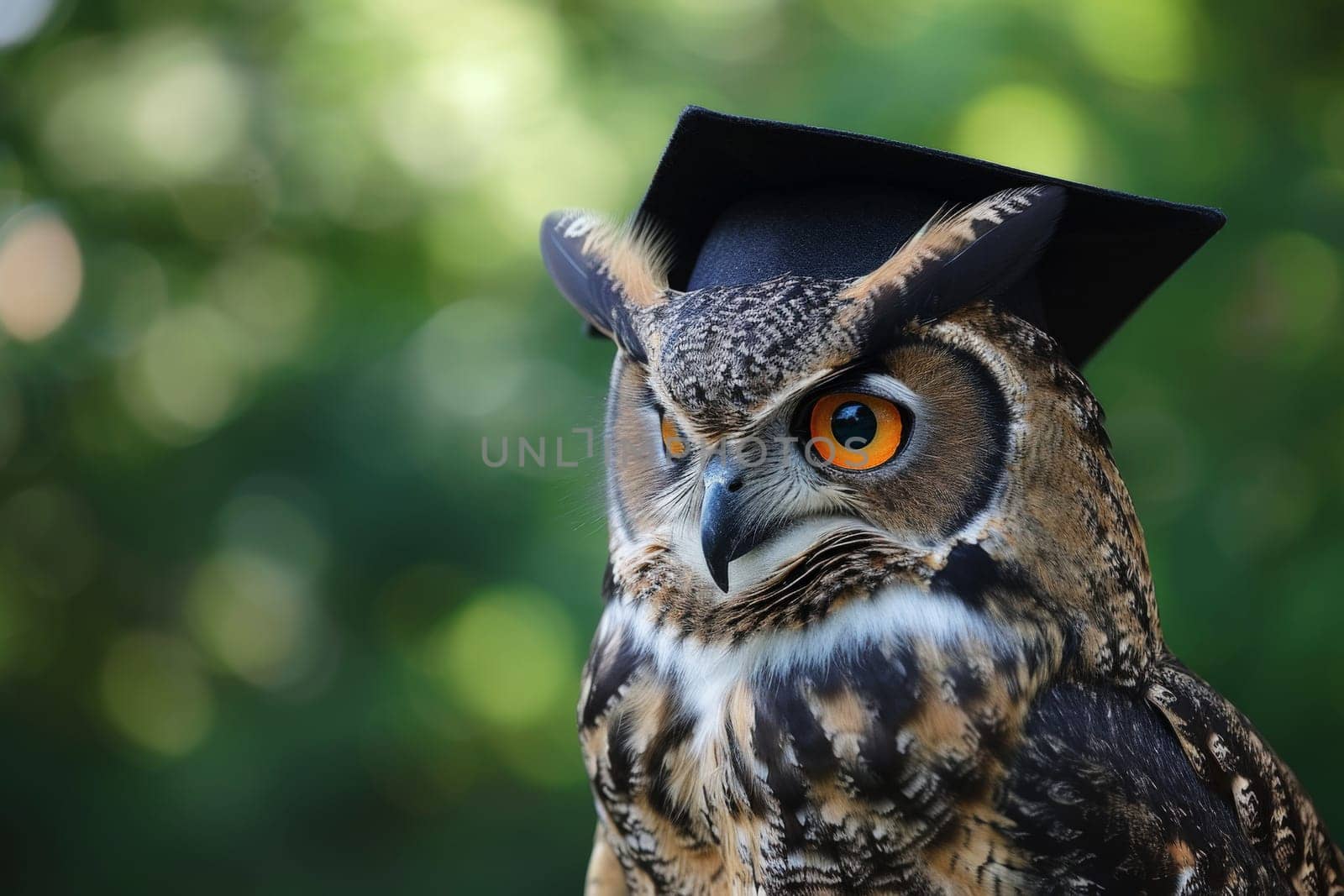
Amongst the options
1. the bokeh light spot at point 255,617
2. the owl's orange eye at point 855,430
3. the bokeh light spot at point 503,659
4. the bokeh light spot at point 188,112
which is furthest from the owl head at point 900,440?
the bokeh light spot at point 188,112

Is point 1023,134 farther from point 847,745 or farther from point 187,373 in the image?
point 187,373

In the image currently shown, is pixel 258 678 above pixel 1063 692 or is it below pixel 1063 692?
below

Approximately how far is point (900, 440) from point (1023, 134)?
4.15 ft

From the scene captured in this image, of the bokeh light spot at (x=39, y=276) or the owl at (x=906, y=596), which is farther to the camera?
the bokeh light spot at (x=39, y=276)


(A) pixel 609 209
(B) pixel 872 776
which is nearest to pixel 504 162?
(A) pixel 609 209

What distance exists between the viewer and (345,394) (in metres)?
2.32

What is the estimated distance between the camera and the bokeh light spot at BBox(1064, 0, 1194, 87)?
2033 mm

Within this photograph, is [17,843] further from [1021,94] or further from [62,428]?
[1021,94]

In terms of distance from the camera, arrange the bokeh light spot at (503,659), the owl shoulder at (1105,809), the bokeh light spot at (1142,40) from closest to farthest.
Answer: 1. the owl shoulder at (1105,809)
2. the bokeh light spot at (1142,40)
3. the bokeh light spot at (503,659)

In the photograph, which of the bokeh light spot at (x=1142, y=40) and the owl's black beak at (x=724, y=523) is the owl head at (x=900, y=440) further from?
the bokeh light spot at (x=1142, y=40)

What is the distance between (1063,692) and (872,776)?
18 cm

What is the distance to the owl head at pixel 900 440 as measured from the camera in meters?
0.87

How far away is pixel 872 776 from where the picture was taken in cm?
87

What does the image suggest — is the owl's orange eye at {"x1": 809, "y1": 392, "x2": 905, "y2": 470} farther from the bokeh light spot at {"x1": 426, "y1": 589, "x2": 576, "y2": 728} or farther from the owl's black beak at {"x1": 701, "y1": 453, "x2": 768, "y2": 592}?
the bokeh light spot at {"x1": 426, "y1": 589, "x2": 576, "y2": 728}
